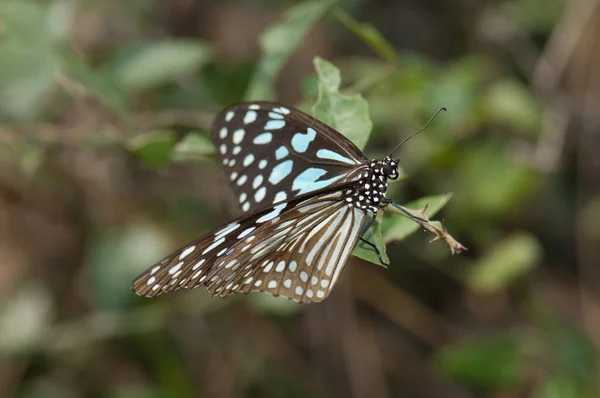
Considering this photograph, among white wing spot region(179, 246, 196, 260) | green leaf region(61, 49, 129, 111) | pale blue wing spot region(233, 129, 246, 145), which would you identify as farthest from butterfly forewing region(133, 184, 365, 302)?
green leaf region(61, 49, 129, 111)

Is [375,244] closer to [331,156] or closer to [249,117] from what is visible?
[331,156]

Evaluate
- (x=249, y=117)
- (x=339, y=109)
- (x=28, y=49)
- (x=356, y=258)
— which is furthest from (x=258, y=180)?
(x=356, y=258)

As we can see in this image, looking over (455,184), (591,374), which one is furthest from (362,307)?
→ (591,374)

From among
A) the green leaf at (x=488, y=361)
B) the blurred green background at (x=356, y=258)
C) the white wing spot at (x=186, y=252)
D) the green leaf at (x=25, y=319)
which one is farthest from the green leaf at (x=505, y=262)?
the green leaf at (x=25, y=319)

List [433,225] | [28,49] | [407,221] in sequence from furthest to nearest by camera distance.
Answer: [28,49] < [407,221] < [433,225]

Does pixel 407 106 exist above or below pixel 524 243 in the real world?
above

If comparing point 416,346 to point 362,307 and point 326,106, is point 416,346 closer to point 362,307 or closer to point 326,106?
point 362,307

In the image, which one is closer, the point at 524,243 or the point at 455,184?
the point at 524,243
